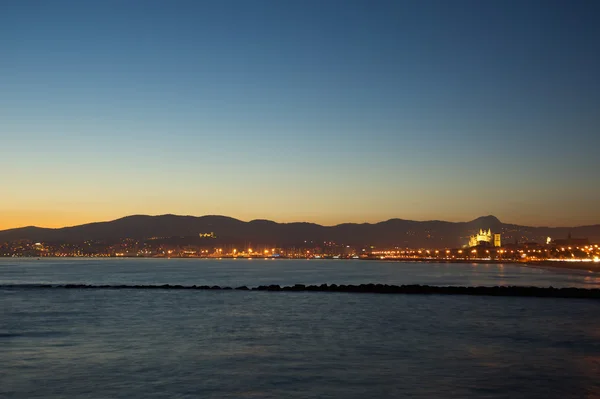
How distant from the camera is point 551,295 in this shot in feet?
191

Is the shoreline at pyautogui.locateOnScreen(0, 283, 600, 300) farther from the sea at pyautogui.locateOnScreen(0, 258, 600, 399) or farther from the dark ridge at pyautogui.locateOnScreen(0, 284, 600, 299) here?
the sea at pyautogui.locateOnScreen(0, 258, 600, 399)

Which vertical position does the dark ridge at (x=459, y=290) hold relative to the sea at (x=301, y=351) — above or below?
below

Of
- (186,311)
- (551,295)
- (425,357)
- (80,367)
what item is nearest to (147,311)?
(186,311)

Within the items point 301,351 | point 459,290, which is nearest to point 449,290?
point 459,290

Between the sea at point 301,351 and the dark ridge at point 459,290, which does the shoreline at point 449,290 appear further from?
the sea at point 301,351

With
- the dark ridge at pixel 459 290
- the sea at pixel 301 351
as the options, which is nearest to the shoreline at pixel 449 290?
the dark ridge at pixel 459 290

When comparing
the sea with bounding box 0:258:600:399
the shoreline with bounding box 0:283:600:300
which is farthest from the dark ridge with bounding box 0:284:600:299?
the sea with bounding box 0:258:600:399

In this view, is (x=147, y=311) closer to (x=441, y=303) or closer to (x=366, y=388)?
(x=441, y=303)

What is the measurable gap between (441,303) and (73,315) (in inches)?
1145

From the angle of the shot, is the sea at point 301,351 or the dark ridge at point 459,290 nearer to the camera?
the sea at point 301,351

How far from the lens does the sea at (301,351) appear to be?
1841 centimetres

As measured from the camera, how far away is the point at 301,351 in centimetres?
2550

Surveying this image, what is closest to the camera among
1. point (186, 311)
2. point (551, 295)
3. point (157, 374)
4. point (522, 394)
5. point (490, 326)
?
point (522, 394)

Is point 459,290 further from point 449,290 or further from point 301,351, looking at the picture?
point 301,351
